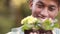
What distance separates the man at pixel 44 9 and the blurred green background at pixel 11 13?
0.27 ft

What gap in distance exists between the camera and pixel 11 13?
117cm

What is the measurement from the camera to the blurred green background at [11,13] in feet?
3.77

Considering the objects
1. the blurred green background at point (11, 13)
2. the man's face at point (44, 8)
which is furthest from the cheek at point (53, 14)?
the blurred green background at point (11, 13)

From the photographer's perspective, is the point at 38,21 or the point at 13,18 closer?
the point at 38,21

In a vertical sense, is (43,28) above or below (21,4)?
below

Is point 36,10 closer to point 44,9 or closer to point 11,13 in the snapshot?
point 44,9

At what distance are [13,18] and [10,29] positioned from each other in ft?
0.28

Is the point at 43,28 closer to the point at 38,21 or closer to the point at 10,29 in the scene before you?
the point at 38,21

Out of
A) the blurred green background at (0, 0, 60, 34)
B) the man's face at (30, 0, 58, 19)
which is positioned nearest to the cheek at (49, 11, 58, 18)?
the man's face at (30, 0, 58, 19)

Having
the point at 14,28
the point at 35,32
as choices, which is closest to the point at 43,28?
the point at 35,32

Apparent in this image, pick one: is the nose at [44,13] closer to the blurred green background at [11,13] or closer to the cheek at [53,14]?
the cheek at [53,14]

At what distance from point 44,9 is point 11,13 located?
10.2 inches

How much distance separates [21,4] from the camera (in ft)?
3.97

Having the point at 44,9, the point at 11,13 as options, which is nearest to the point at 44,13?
the point at 44,9
